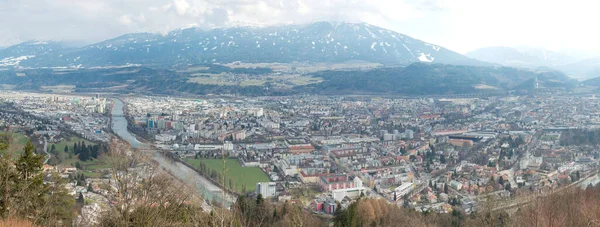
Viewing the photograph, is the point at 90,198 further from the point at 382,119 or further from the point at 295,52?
the point at 295,52

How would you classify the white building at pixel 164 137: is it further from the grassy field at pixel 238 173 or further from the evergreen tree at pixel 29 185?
the evergreen tree at pixel 29 185

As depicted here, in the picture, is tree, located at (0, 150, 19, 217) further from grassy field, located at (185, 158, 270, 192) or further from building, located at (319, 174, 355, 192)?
building, located at (319, 174, 355, 192)

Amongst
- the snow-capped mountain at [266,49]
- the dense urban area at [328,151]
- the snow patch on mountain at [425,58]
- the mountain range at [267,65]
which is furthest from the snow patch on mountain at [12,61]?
the snow patch on mountain at [425,58]

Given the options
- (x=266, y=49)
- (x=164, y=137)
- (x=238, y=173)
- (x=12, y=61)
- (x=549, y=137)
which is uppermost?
(x=266, y=49)

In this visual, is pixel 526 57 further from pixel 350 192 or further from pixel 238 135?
pixel 350 192

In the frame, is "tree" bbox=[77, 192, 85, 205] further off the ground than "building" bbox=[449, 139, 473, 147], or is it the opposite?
"tree" bbox=[77, 192, 85, 205]

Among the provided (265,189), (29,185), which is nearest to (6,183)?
(29,185)

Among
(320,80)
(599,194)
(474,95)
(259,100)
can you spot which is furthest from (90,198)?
(320,80)

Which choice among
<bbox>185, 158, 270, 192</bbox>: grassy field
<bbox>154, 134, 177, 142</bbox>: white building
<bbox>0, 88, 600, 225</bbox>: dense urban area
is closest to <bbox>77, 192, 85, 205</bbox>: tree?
<bbox>0, 88, 600, 225</bbox>: dense urban area
